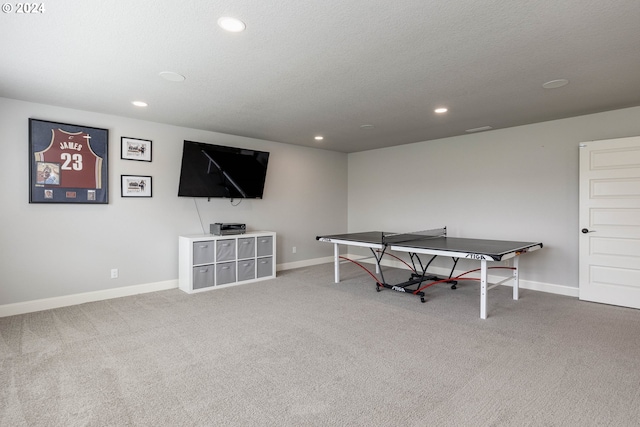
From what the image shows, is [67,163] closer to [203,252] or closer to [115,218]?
[115,218]

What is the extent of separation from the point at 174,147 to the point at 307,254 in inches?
126

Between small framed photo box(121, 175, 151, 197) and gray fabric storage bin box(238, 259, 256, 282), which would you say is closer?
small framed photo box(121, 175, 151, 197)

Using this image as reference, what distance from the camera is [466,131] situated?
530 cm

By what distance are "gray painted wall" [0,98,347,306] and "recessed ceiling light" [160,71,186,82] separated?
1.87 metres

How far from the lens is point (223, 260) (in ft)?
16.4

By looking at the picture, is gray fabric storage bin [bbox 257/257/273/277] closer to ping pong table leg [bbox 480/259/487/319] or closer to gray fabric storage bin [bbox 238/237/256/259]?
gray fabric storage bin [bbox 238/237/256/259]

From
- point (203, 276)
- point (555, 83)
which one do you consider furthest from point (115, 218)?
point (555, 83)

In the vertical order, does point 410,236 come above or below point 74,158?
below

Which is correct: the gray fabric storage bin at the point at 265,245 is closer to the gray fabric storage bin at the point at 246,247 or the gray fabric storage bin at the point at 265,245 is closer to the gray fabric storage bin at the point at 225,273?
the gray fabric storage bin at the point at 246,247

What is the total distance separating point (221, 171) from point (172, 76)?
7.61 feet

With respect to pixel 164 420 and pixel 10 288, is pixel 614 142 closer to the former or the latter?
pixel 164 420

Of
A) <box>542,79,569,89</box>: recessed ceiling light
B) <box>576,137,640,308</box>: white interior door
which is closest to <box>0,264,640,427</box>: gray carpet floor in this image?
<box>576,137,640,308</box>: white interior door

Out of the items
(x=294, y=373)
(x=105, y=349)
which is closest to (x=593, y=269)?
(x=294, y=373)

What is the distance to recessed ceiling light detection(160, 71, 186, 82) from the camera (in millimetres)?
2973
